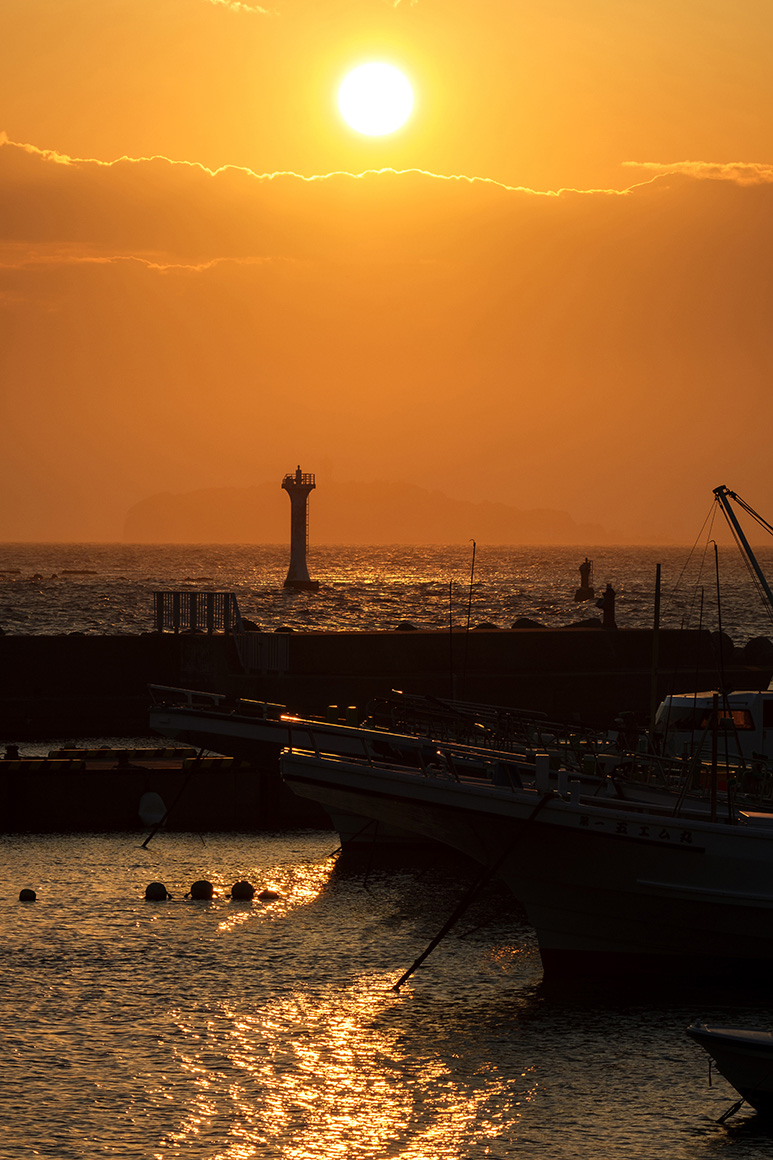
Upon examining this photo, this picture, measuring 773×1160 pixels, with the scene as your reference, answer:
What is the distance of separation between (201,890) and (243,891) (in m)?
0.72

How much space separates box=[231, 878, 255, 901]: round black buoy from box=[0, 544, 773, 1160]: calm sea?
338 millimetres

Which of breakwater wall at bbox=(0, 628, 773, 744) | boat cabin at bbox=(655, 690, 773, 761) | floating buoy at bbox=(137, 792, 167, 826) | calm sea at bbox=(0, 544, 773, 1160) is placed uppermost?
boat cabin at bbox=(655, 690, 773, 761)

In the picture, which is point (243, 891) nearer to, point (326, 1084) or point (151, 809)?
point (151, 809)

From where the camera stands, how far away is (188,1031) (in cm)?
1888

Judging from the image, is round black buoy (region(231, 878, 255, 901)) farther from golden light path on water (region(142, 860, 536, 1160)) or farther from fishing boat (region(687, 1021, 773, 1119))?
fishing boat (region(687, 1021, 773, 1119))

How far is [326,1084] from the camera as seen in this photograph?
1709 cm

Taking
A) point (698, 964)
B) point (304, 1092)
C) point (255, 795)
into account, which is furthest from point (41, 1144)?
point (255, 795)

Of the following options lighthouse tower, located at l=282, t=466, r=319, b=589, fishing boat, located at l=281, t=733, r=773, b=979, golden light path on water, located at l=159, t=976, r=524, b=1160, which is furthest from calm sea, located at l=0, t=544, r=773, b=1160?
lighthouse tower, located at l=282, t=466, r=319, b=589

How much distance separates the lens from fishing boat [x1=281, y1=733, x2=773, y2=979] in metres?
20.3

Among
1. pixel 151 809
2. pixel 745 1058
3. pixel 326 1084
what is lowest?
pixel 326 1084

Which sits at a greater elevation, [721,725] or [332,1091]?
[721,725]

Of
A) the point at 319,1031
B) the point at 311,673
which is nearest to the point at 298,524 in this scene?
the point at 311,673

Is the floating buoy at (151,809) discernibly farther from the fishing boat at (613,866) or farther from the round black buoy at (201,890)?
the fishing boat at (613,866)

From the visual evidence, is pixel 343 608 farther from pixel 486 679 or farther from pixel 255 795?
pixel 255 795
